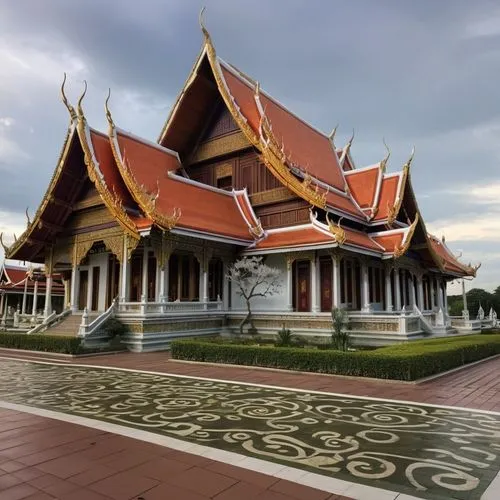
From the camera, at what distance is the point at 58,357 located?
11547 millimetres

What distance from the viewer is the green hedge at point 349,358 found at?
25.1 ft

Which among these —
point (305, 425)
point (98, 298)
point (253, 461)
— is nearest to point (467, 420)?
point (305, 425)

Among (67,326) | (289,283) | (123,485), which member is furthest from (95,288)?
(123,485)

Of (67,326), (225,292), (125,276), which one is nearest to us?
(125,276)

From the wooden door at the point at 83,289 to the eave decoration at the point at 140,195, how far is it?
19.0 ft

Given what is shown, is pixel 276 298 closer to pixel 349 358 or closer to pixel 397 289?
pixel 397 289

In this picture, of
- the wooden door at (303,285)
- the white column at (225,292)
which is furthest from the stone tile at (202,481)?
the white column at (225,292)

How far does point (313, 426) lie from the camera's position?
4762mm

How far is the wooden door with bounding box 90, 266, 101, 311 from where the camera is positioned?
17.2m

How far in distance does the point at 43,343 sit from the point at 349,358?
867 centimetres

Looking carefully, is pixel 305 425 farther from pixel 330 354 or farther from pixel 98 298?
pixel 98 298

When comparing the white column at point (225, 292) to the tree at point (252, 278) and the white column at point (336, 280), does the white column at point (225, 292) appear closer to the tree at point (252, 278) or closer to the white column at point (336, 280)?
the tree at point (252, 278)

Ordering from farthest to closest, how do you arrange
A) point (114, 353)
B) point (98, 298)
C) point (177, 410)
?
1. point (98, 298)
2. point (114, 353)
3. point (177, 410)

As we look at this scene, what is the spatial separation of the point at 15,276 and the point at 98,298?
16741 mm
